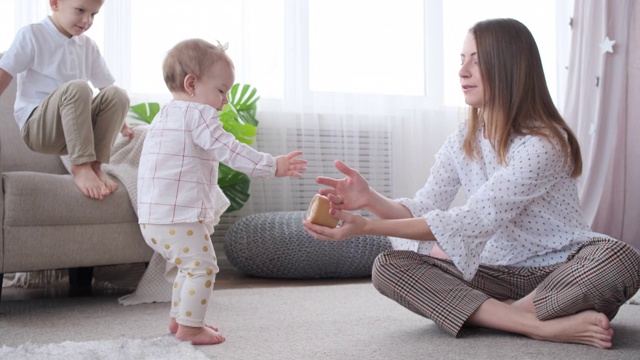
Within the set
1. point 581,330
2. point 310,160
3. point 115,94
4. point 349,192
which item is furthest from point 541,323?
point 310,160

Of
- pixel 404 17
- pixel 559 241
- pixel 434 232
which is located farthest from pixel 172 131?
pixel 404 17

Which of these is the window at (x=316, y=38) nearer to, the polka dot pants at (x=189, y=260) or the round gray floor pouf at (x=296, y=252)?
the round gray floor pouf at (x=296, y=252)

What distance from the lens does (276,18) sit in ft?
11.7

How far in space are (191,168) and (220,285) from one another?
1211mm

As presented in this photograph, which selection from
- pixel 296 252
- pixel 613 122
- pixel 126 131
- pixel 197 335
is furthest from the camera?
pixel 613 122

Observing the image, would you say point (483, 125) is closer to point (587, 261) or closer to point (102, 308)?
point (587, 261)

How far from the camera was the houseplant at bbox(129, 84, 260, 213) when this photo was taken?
3.07 m

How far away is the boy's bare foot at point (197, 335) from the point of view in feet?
5.19

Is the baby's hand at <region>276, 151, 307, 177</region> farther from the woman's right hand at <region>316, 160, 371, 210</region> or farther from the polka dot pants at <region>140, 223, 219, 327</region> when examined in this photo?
the polka dot pants at <region>140, 223, 219, 327</region>

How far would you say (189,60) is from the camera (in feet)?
5.42

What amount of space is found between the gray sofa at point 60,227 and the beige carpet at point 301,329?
145 mm

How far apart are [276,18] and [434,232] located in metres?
2.28

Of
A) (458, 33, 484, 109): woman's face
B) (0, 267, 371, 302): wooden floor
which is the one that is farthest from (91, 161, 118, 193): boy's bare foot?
(458, 33, 484, 109): woman's face

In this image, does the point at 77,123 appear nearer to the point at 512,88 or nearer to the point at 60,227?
the point at 60,227
